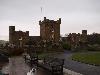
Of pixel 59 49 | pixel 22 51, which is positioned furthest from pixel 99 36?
pixel 22 51

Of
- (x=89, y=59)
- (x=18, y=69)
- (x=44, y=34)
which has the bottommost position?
(x=18, y=69)

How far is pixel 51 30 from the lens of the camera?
83.8 m

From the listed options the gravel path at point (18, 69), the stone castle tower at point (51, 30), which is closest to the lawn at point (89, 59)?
the gravel path at point (18, 69)

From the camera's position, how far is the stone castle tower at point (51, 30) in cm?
8225

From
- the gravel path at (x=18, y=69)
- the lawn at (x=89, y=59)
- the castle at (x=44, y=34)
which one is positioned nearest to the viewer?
the gravel path at (x=18, y=69)

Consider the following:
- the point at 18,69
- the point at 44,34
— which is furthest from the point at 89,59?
the point at 44,34

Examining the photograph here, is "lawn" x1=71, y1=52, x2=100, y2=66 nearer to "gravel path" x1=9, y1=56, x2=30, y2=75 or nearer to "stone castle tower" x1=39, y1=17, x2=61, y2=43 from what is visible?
"gravel path" x1=9, y1=56, x2=30, y2=75

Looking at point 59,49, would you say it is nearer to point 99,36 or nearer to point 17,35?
point 17,35

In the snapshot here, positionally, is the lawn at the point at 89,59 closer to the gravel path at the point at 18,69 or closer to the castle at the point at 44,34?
the gravel path at the point at 18,69

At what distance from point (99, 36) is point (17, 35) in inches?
1172

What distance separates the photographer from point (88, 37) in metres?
94.2

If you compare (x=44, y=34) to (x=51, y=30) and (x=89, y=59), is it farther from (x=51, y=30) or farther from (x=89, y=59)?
(x=89, y=59)

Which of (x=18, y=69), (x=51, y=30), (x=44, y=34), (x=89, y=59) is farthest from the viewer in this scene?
(x=51, y=30)

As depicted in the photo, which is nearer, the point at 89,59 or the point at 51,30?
the point at 89,59
